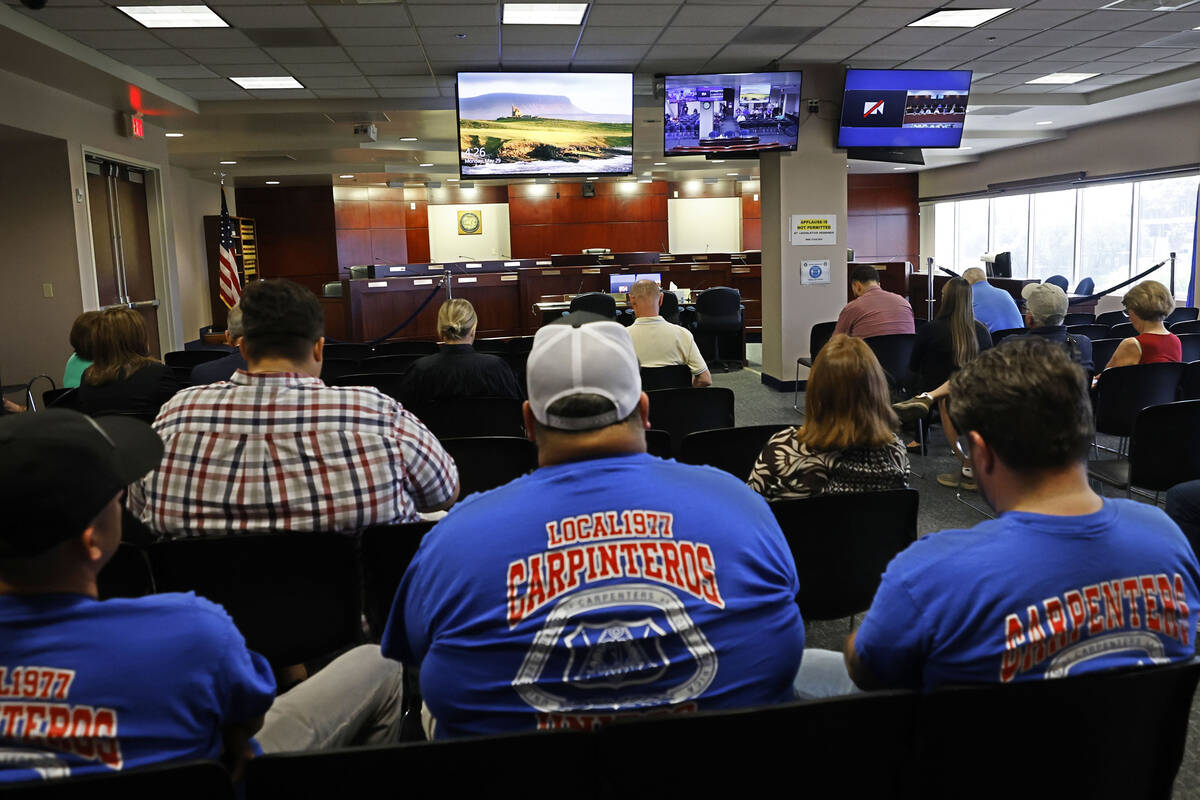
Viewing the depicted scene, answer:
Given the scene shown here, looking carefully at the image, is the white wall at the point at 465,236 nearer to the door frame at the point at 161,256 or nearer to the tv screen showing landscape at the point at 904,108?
the door frame at the point at 161,256

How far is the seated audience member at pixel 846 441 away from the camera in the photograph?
2428mm

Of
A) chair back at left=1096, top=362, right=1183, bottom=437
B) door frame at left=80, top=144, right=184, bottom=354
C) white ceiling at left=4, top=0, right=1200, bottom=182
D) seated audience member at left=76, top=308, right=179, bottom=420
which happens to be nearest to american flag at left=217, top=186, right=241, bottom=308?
door frame at left=80, top=144, right=184, bottom=354

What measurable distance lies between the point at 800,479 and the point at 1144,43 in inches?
299

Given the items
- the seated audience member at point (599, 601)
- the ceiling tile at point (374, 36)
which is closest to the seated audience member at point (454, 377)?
the seated audience member at point (599, 601)

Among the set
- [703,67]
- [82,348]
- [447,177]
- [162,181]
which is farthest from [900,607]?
[447,177]

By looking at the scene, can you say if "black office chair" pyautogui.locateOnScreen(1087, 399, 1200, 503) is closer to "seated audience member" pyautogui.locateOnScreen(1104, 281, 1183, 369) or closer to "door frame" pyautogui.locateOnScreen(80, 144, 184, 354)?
"seated audience member" pyautogui.locateOnScreen(1104, 281, 1183, 369)

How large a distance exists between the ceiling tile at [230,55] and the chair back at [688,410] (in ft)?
17.4

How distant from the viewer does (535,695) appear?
1.21 metres

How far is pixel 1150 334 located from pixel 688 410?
2630 millimetres

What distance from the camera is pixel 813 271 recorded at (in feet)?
28.6

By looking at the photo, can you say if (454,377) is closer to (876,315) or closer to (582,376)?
(582,376)

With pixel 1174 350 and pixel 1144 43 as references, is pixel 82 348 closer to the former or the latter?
pixel 1174 350

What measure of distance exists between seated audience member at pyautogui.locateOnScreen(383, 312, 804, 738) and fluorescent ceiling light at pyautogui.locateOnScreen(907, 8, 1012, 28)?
21.7 feet

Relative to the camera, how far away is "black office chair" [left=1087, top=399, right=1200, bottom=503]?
3.48 meters
